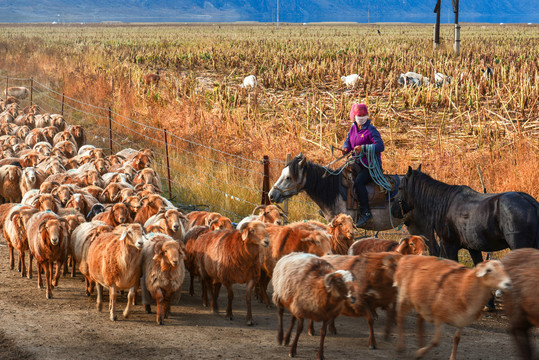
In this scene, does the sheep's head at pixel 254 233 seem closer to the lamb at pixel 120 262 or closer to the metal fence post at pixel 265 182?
the lamb at pixel 120 262

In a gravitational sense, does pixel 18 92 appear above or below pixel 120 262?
above

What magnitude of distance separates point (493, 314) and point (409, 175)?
8.20 ft

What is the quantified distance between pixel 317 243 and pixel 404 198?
7.48 ft

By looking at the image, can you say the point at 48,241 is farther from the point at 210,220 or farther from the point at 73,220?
the point at 210,220

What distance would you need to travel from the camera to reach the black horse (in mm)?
8977

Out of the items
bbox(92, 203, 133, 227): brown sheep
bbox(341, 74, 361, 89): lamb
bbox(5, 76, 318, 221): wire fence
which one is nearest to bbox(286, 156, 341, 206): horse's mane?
bbox(5, 76, 318, 221): wire fence

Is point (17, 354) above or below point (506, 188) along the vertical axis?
below

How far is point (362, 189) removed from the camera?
37.2ft

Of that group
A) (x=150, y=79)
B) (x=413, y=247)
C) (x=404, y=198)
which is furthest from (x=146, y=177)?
(x=150, y=79)

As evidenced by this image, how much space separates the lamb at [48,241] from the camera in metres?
10.0

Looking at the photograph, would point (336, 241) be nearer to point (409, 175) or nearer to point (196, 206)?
point (409, 175)

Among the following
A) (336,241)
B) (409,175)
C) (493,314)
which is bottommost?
(493,314)

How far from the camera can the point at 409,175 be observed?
35.3 feet

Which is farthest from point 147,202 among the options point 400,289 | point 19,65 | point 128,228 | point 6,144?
point 19,65
